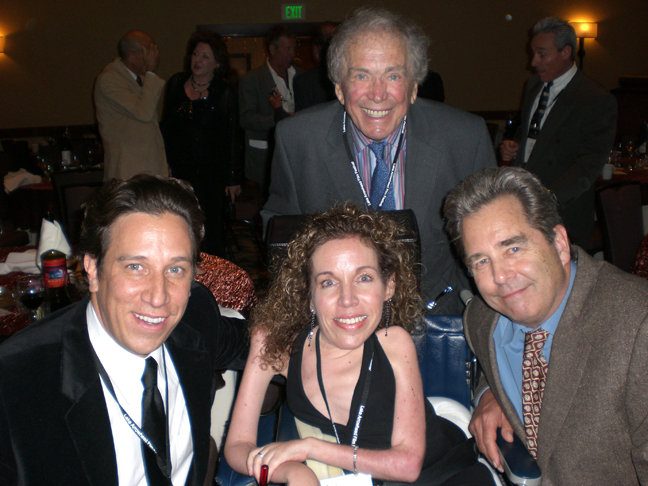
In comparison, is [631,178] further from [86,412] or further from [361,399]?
[86,412]

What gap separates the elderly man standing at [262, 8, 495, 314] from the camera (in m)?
2.13

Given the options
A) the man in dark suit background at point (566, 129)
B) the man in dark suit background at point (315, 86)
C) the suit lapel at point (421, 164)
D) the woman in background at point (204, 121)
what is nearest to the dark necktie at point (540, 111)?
A: the man in dark suit background at point (566, 129)

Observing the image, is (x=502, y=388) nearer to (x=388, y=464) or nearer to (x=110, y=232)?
(x=388, y=464)

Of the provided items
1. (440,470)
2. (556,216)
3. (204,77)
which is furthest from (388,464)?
(204,77)

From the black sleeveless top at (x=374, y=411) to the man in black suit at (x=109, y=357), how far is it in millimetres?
442

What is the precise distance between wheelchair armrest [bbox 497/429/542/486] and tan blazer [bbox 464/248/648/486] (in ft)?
0.15

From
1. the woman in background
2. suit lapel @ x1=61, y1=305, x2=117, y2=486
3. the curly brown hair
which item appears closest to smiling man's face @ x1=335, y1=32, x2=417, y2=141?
the curly brown hair

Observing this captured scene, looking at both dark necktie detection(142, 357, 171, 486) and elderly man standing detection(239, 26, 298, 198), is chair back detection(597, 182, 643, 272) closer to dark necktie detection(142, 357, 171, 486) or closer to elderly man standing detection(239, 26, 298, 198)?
dark necktie detection(142, 357, 171, 486)

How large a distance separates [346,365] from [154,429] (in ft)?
2.15

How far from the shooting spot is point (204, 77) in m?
4.45

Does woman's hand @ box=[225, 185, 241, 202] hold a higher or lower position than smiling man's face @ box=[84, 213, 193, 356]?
lower

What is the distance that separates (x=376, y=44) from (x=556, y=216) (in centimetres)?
97

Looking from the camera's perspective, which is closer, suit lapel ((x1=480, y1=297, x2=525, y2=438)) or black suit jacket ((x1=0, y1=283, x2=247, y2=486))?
black suit jacket ((x1=0, y1=283, x2=247, y2=486))

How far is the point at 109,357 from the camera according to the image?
1539 millimetres
